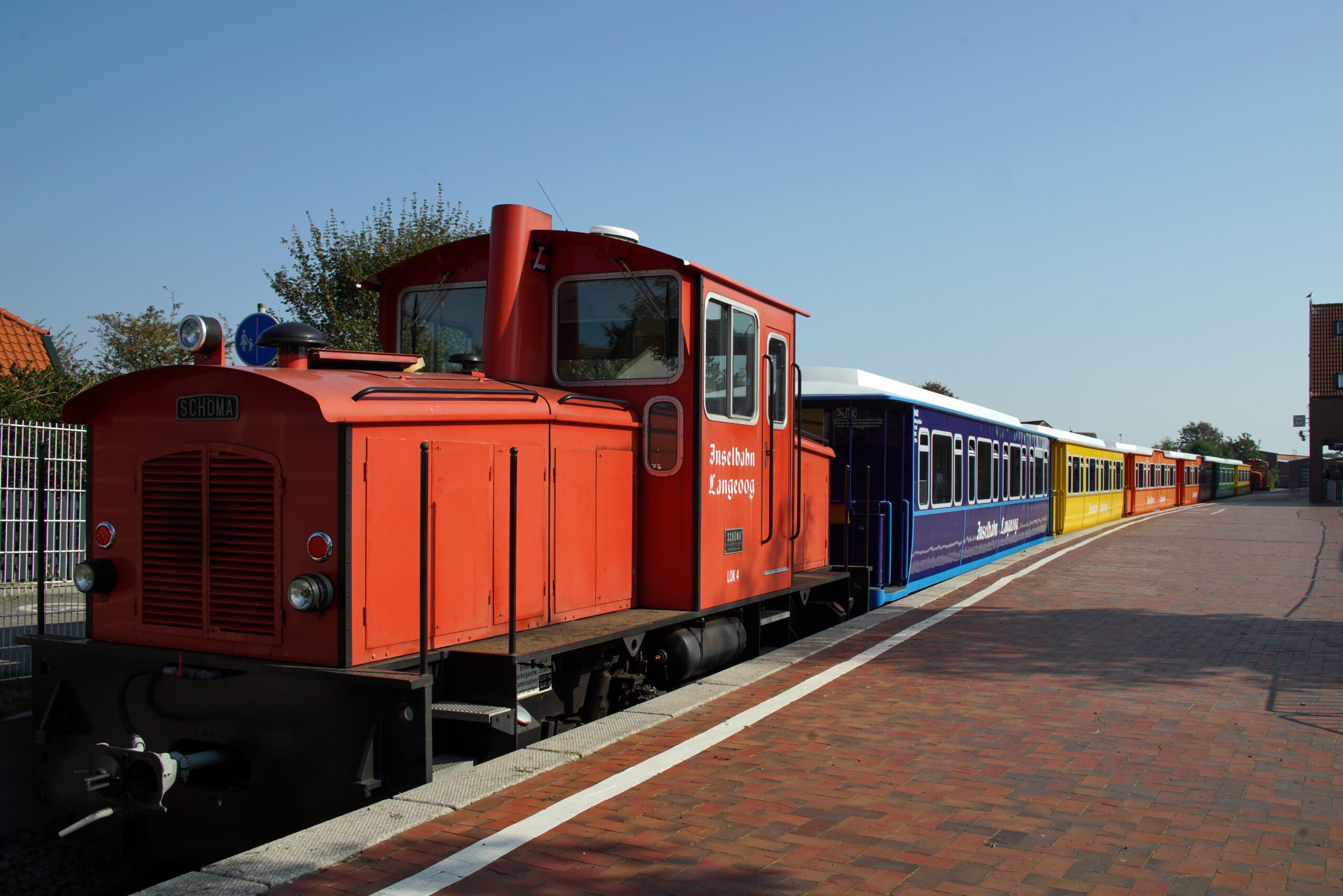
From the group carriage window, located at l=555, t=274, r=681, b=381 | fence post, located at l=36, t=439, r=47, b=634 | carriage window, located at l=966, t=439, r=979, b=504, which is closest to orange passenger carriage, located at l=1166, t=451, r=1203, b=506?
carriage window, located at l=966, t=439, r=979, b=504

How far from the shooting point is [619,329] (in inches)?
252

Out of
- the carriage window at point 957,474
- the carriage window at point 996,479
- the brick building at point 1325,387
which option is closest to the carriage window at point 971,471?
the carriage window at point 957,474

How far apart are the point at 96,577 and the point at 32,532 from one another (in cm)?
579

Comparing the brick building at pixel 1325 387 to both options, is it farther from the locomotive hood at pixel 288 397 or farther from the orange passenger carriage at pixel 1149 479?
the locomotive hood at pixel 288 397

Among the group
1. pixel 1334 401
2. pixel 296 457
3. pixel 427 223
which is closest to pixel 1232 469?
pixel 1334 401

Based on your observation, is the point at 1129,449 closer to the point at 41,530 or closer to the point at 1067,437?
the point at 1067,437

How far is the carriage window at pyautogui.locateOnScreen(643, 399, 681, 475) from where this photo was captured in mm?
6418

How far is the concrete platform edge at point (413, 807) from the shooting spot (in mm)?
3498

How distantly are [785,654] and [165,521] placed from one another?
4.87 metres

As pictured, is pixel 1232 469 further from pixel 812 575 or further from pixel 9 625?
pixel 9 625

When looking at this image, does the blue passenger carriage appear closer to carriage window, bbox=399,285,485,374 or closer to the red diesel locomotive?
the red diesel locomotive

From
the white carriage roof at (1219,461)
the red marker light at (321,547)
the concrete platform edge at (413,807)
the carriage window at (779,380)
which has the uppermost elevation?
the carriage window at (779,380)

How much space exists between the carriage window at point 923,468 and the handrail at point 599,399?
736 centimetres

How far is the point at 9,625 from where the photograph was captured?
887 centimetres
